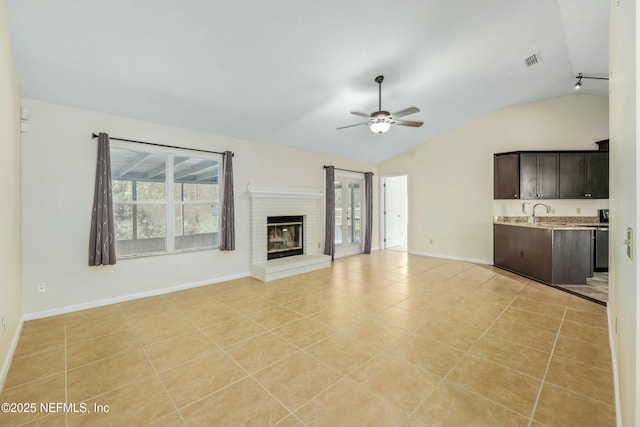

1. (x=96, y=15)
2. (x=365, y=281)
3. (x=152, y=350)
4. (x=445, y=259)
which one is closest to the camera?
(x=96, y=15)

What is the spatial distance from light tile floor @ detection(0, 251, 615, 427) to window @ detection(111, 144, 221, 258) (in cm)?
89

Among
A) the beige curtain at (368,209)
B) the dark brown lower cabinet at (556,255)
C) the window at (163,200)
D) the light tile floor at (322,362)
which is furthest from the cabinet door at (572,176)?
the window at (163,200)

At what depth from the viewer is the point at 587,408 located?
1822mm

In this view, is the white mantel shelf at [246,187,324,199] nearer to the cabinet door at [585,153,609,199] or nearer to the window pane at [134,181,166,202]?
the window pane at [134,181,166,202]

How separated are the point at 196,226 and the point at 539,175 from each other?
6.52 metres

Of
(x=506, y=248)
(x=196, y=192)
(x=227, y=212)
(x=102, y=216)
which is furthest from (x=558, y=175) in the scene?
(x=102, y=216)

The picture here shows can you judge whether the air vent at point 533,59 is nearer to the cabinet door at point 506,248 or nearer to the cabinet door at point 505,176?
the cabinet door at point 505,176

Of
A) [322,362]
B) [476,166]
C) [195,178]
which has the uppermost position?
[476,166]

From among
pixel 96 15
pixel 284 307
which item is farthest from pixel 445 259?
pixel 96 15

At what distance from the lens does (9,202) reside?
2.50 m

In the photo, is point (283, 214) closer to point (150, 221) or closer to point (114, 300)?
point (150, 221)

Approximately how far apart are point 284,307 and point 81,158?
3227 mm

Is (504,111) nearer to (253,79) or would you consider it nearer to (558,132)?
(558,132)

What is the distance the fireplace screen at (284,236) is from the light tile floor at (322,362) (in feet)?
5.87
